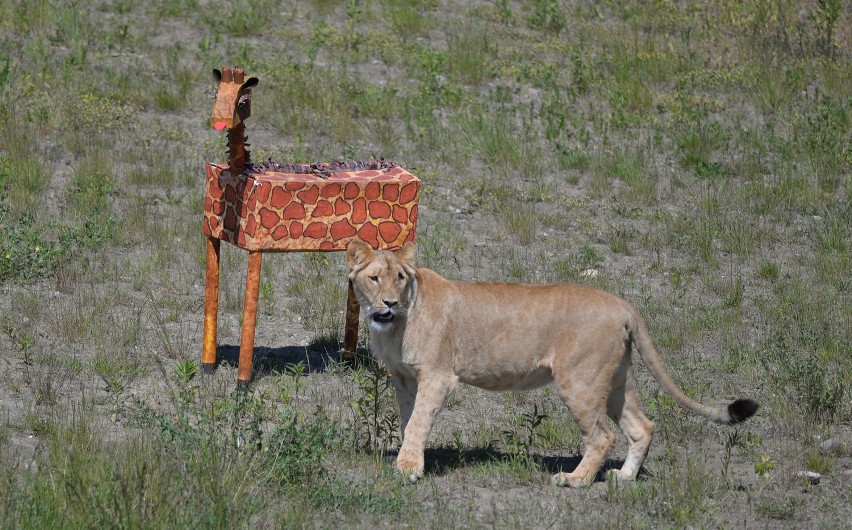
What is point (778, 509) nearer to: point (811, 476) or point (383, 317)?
point (811, 476)

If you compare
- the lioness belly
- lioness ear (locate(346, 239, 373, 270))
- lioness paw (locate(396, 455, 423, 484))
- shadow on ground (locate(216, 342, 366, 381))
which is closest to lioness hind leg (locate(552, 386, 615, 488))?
the lioness belly

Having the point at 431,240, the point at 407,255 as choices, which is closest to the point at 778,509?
the point at 407,255

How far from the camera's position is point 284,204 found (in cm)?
815

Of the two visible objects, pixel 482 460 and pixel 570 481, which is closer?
pixel 570 481

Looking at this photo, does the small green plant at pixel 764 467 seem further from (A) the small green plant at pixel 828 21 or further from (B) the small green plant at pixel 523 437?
(A) the small green plant at pixel 828 21

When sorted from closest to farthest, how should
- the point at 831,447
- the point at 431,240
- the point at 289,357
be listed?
the point at 831,447 → the point at 289,357 → the point at 431,240

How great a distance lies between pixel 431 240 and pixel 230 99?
4.09 metres

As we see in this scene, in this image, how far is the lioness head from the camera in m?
6.91

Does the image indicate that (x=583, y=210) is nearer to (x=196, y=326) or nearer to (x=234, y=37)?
(x=196, y=326)

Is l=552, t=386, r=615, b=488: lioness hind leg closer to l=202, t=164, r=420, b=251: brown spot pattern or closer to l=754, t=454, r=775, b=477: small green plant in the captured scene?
l=754, t=454, r=775, b=477: small green plant

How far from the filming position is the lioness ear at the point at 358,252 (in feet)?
23.3

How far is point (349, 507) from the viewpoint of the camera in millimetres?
6406

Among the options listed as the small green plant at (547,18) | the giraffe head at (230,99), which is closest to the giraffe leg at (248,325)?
the giraffe head at (230,99)

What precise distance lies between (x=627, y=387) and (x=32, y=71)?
9.56 metres
